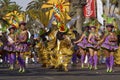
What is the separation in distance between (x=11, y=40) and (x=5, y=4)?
62.5 metres

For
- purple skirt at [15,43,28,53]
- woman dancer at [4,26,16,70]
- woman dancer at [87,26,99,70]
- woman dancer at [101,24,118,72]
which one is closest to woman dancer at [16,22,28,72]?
purple skirt at [15,43,28,53]

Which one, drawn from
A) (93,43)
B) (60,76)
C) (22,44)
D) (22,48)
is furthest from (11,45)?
(60,76)

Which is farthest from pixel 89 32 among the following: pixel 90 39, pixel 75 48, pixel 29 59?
pixel 29 59

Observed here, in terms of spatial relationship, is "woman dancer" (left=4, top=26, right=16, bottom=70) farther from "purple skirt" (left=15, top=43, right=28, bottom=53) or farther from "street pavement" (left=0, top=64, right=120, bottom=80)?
"street pavement" (left=0, top=64, right=120, bottom=80)

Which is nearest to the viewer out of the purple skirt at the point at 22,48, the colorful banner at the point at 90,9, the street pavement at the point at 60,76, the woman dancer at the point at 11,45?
the street pavement at the point at 60,76

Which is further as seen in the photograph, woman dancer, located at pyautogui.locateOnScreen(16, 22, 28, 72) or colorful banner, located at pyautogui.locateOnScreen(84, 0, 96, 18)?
colorful banner, located at pyautogui.locateOnScreen(84, 0, 96, 18)

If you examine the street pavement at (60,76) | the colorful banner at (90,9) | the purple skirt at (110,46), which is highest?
the colorful banner at (90,9)

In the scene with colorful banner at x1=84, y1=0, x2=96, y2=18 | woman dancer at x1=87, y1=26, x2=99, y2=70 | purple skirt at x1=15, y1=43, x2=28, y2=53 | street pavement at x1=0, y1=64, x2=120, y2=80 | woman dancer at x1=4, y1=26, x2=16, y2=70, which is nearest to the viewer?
street pavement at x1=0, y1=64, x2=120, y2=80

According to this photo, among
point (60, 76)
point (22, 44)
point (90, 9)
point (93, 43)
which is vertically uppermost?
point (90, 9)

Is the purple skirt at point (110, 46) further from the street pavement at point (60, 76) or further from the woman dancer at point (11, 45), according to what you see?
the woman dancer at point (11, 45)

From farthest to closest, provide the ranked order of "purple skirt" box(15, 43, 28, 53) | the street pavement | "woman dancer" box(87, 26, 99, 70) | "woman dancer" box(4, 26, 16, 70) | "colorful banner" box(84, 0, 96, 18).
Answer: "colorful banner" box(84, 0, 96, 18), "woman dancer" box(4, 26, 16, 70), "woman dancer" box(87, 26, 99, 70), "purple skirt" box(15, 43, 28, 53), the street pavement

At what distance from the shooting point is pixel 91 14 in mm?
34406

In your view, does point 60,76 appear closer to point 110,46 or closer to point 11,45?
point 110,46

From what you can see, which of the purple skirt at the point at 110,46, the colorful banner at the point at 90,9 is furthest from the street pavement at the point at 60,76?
the colorful banner at the point at 90,9
